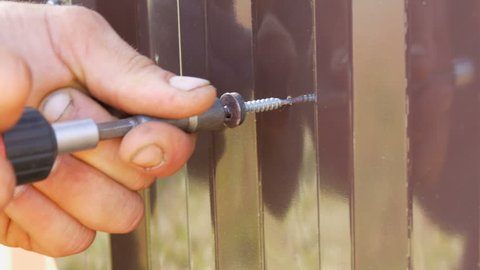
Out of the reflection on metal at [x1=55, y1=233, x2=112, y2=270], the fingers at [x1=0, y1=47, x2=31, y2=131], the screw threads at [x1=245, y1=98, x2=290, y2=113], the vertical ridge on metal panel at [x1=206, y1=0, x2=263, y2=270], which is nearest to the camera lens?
the fingers at [x1=0, y1=47, x2=31, y2=131]

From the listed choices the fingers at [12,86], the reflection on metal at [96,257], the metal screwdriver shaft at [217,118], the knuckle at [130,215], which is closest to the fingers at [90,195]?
the knuckle at [130,215]

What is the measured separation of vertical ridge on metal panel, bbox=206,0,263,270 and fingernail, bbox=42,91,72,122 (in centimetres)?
23

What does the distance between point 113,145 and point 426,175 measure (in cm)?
36

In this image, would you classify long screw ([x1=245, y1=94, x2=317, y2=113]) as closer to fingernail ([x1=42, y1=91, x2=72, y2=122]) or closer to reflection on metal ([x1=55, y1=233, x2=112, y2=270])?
fingernail ([x1=42, y1=91, x2=72, y2=122])

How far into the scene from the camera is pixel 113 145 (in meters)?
0.77

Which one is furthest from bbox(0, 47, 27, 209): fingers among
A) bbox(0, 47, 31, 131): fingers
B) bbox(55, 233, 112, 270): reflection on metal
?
bbox(55, 233, 112, 270): reflection on metal

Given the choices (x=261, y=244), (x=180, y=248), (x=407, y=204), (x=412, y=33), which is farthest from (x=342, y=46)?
(x=180, y=248)

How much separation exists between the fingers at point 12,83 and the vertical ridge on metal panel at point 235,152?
0.38 metres

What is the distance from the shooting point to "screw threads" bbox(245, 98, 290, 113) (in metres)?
0.79

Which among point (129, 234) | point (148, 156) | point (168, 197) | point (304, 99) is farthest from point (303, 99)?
point (129, 234)

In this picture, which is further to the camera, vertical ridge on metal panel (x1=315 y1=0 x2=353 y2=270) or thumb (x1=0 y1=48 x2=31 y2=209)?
vertical ridge on metal panel (x1=315 y1=0 x2=353 y2=270)

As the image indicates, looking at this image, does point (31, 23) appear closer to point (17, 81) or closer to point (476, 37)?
point (17, 81)

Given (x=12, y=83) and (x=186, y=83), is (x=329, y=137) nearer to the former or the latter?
(x=186, y=83)

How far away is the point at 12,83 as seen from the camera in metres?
0.55
